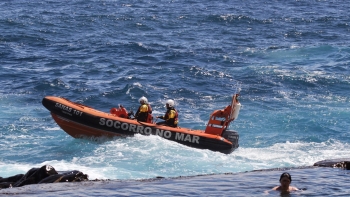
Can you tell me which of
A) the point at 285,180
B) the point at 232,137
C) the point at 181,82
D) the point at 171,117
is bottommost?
the point at 285,180

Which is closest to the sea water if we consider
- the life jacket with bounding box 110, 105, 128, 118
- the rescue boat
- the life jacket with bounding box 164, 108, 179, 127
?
the rescue boat

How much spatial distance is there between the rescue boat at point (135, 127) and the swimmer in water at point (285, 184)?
619 cm

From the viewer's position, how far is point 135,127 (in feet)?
58.2

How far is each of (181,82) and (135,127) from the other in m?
7.77

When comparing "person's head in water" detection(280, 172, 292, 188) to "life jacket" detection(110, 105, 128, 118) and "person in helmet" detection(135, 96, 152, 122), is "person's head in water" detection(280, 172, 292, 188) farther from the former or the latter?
"life jacket" detection(110, 105, 128, 118)

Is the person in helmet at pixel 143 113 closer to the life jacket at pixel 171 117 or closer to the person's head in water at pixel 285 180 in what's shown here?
the life jacket at pixel 171 117

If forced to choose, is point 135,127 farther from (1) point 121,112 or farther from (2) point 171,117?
(2) point 171,117

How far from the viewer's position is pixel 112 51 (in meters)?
30.2

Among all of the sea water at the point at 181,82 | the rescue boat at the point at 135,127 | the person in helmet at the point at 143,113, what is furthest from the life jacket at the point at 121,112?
the sea water at the point at 181,82

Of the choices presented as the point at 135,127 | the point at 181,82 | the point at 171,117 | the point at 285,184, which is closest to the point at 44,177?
the point at 285,184

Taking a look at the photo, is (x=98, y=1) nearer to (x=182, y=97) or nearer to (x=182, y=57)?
(x=182, y=57)

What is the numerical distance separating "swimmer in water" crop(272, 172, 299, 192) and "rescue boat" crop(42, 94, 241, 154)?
619 centimetres

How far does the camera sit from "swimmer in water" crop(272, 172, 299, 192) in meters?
11.0

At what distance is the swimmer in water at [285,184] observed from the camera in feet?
36.1
